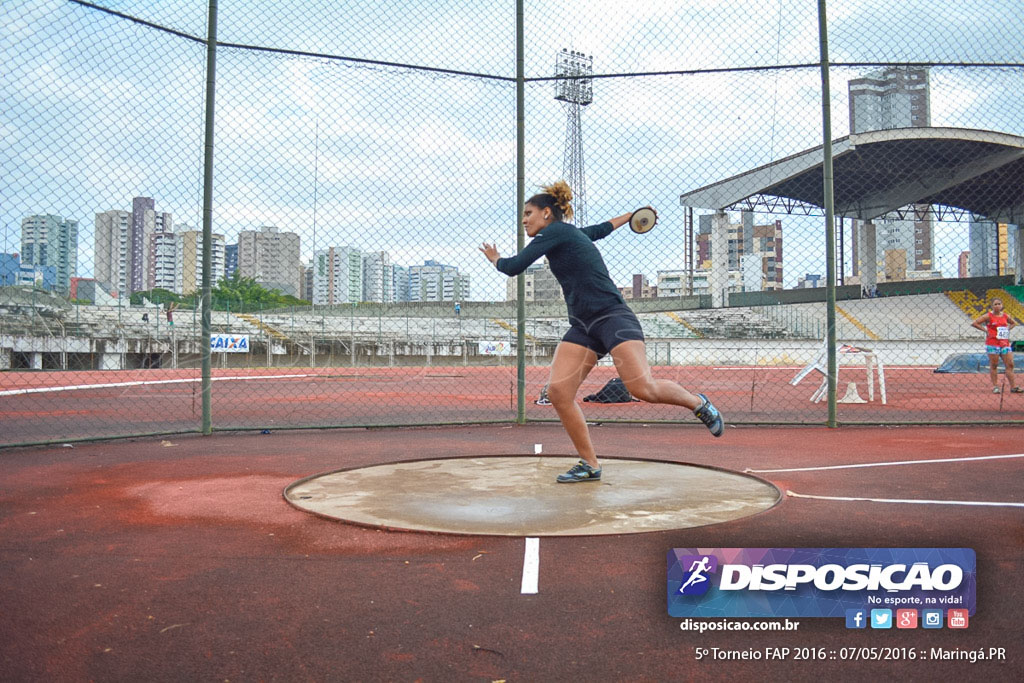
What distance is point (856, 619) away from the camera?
246 centimetres

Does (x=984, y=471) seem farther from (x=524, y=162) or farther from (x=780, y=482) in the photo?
(x=524, y=162)

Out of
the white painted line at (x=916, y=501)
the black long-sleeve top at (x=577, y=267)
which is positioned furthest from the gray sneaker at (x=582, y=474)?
the white painted line at (x=916, y=501)

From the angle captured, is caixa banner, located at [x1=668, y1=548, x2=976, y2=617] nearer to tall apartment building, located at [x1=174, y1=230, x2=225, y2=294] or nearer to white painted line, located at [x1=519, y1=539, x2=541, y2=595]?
white painted line, located at [x1=519, y1=539, x2=541, y2=595]

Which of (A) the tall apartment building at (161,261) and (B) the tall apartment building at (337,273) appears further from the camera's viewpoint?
(B) the tall apartment building at (337,273)

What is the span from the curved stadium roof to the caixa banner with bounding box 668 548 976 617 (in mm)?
20541

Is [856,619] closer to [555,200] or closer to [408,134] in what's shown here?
[555,200]

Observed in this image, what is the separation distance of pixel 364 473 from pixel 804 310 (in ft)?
89.4

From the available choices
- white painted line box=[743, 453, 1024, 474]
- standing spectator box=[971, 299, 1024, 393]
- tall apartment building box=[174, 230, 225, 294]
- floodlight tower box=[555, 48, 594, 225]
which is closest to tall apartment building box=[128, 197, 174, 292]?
tall apartment building box=[174, 230, 225, 294]

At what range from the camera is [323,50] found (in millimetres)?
8148

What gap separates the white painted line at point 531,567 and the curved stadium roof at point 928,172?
2034 cm

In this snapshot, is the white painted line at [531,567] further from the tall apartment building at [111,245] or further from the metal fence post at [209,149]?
the tall apartment building at [111,245]

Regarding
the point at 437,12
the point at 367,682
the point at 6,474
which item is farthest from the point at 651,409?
the point at 367,682

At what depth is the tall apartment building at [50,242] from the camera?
6.71 meters

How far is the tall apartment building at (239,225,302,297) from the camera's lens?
8.47m
